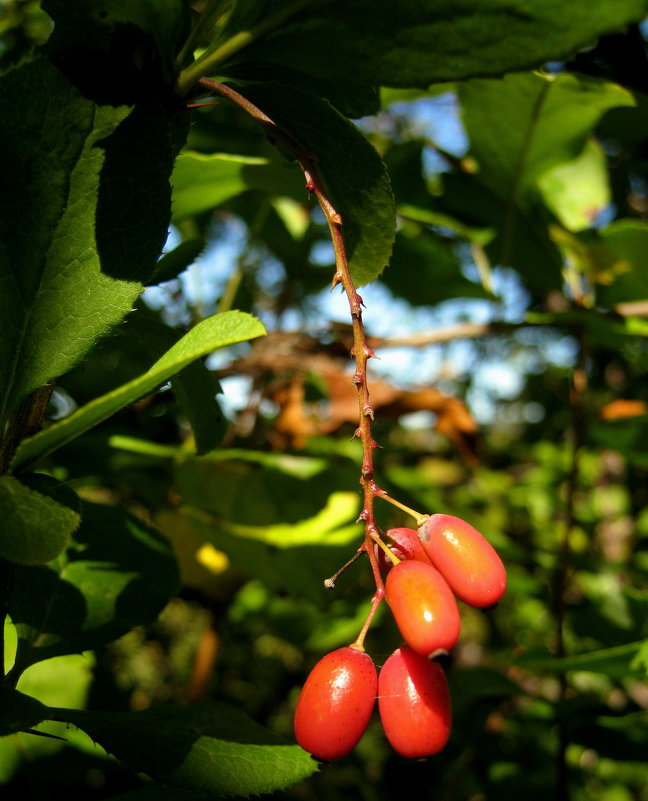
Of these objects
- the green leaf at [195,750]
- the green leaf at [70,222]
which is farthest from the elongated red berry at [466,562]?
the green leaf at [70,222]

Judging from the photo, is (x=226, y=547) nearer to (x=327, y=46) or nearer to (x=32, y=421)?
(x=32, y=421)

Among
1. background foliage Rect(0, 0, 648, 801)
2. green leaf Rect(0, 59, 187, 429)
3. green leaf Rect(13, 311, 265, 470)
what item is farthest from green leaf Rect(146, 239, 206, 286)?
green leaf Rect(13, 311, 265, 470)

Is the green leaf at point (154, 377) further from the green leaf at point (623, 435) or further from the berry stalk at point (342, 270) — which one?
the green leaf at point (623, 435)

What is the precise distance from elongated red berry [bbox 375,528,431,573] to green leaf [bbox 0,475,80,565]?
1.14 feet

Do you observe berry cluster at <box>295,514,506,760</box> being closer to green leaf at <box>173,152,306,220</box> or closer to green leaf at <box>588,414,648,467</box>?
green leaf at <box>173,152,306,220</box>

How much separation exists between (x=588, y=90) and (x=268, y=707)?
2.11 meters

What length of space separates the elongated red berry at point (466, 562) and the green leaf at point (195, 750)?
0.27 meters

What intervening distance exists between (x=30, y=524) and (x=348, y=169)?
18.9 inches

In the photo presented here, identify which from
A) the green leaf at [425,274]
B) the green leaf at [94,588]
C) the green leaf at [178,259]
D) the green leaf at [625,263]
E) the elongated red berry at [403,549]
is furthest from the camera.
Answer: the green leaf at [425,274]

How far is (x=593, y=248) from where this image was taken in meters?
1.62

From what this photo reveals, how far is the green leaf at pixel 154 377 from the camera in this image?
614 mm

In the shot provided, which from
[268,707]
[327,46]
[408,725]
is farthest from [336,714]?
[268,707]

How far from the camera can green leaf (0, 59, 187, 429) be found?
705 mm

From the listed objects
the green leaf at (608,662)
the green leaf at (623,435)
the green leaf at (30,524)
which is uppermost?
the green leaf at (30,524)
